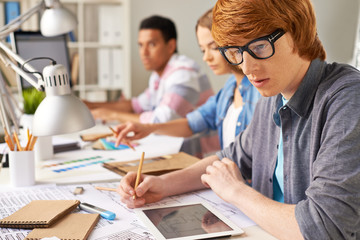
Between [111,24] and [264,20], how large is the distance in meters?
2.70

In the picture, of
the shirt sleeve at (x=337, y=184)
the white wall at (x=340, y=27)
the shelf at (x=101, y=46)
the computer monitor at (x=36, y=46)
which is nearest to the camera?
the shirt sleeve at (x=337, y=184)

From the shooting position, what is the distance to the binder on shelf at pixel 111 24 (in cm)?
344

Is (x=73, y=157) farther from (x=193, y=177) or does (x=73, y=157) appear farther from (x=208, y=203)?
(x=208, y=203)

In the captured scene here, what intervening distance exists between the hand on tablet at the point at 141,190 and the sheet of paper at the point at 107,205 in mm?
21

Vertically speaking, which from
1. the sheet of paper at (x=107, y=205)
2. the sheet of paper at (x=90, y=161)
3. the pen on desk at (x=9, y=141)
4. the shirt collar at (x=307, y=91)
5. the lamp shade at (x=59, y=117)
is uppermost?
the shirt collar at (x=307, y=91)

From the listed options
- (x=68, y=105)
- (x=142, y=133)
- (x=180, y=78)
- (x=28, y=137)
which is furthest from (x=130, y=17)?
(x=68, y=105)

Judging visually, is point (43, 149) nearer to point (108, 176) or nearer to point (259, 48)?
point (108, 176)

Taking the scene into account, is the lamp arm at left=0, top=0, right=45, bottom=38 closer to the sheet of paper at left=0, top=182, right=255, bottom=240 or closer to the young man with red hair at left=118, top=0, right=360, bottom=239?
the sheet of paper at left=0, top=182, right=255, bottom=240

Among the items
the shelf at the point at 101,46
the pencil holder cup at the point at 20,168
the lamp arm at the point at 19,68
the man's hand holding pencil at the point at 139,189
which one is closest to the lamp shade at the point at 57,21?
the lamp arm at the point at 19,68

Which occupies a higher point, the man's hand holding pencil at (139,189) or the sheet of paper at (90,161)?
the man's hand holding pencil at (139,189)

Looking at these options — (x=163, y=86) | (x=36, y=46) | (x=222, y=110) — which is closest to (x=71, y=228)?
(x=222, y=110)

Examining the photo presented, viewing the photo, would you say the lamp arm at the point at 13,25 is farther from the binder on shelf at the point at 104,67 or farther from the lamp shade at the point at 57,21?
the binder on shelf at the point at 104,67

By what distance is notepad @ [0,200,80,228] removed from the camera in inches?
37.4

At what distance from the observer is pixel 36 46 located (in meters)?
2.31
